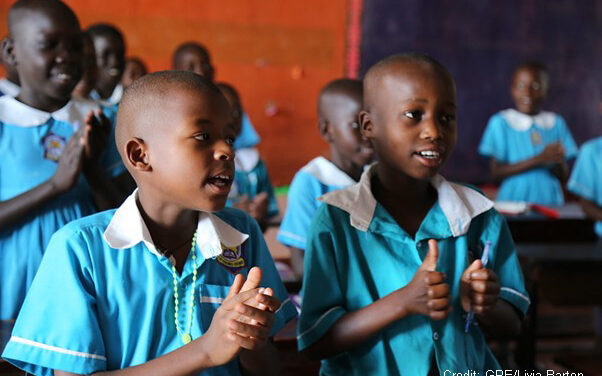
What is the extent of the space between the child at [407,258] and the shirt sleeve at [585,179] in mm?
2123

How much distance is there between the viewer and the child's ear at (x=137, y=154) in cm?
122

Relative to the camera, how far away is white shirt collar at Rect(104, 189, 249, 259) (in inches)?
46.4

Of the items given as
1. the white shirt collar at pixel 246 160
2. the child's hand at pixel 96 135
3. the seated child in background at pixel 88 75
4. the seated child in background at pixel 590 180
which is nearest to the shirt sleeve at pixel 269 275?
the child's hand at pixel 96 135

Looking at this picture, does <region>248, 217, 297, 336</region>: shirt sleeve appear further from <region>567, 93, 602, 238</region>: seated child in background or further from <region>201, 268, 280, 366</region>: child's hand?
<region>567, 93, 602, 238</region>: seated child in background

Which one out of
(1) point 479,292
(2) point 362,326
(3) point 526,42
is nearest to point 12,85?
(2) point 362,326

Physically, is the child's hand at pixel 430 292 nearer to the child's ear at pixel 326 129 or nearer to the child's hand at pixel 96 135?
the child's hand at pixel 96 135

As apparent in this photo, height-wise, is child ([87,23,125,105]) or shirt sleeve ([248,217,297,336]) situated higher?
child ([87,23,125,105])

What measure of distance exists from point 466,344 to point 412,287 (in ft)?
0.82

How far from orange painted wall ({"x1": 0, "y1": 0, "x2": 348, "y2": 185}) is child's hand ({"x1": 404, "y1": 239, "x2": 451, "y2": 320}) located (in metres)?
3.71

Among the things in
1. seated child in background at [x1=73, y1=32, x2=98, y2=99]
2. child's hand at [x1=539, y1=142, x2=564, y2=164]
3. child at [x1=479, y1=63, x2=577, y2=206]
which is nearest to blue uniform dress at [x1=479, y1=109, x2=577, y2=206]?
child at [x1=479, y1=63, x2=577, y2=206]

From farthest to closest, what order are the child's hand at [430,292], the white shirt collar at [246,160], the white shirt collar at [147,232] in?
the white shirt collar at [246,160]
the child's hand at [430,292]
the white shirt collar at [147,232]

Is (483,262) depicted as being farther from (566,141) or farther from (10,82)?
(566,141)

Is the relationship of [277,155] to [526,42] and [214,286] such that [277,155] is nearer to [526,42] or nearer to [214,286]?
[526,42]

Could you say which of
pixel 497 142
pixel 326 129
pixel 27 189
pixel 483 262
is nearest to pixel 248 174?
pixel 326 129
